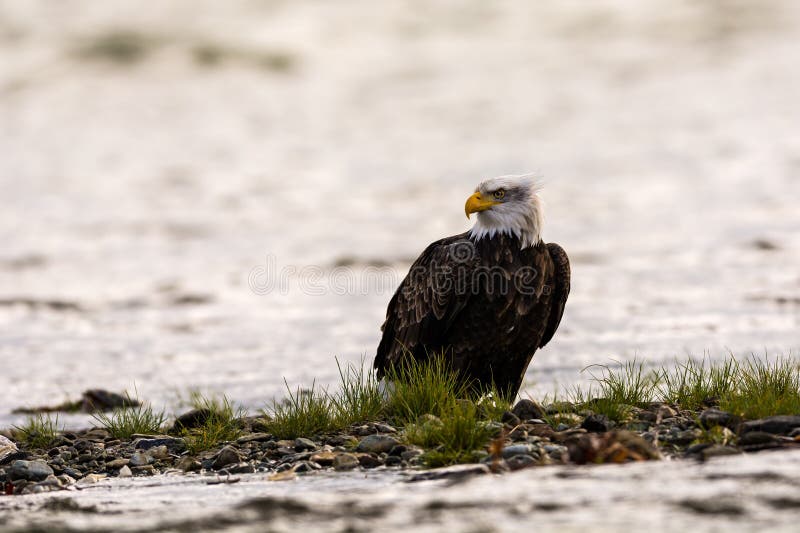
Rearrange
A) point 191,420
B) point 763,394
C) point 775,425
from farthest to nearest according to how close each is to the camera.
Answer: point 191,420 → point 763,394 → point 775,425

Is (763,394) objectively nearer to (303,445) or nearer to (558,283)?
(558,283)

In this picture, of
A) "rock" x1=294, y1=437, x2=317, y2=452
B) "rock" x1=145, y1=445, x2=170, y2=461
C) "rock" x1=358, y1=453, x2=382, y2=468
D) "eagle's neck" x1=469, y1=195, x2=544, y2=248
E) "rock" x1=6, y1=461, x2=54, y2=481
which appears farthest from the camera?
"eagle's neck" x1=469, y1=195, x2=544, y2=248

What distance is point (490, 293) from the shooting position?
8.48 m

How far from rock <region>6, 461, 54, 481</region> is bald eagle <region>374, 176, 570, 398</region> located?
3042 millimetres

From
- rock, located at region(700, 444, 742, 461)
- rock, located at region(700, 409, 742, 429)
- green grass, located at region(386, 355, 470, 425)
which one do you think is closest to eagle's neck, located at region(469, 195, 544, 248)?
green grass, located at region(386, 355, 470, 425)

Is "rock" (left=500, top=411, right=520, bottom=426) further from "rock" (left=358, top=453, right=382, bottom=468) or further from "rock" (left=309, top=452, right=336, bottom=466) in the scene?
"rock" (left=309, top=452, right=336, bottom=466)

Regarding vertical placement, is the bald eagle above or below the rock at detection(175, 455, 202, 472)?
above

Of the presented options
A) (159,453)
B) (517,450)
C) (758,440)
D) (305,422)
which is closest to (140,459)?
(159,453)

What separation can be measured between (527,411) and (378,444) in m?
1.10

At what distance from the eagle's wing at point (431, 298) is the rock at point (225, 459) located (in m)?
2.04

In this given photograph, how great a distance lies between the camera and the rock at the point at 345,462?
246 inches

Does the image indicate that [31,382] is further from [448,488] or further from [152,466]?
[448,488]

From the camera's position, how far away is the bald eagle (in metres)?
8.53

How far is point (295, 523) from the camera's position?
4.28 m
